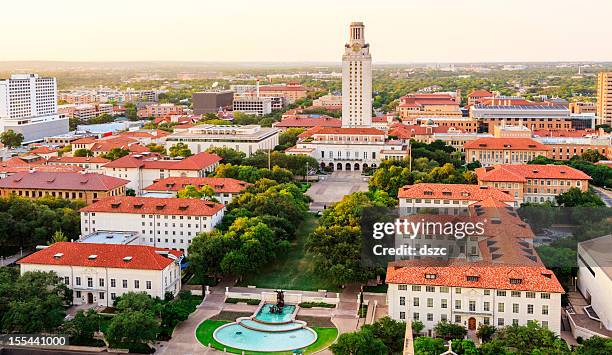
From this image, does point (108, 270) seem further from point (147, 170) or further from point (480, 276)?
point (147, 170)

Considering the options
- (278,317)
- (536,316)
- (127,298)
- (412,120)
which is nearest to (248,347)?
(278,317)

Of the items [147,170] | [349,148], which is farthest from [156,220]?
[349,148]

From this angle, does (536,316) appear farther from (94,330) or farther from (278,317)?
(94,330)

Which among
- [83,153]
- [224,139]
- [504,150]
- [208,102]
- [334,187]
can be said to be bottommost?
[334,187]

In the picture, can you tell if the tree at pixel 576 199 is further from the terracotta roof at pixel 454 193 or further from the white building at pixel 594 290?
the white building at pixel 594 290

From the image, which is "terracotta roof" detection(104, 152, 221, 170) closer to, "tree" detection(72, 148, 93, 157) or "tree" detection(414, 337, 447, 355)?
"tree" detection(72, 148, 93, 157)

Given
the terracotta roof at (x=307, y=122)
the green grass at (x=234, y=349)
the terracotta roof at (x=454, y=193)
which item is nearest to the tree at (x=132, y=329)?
the green grass at (x=234, y=349)
